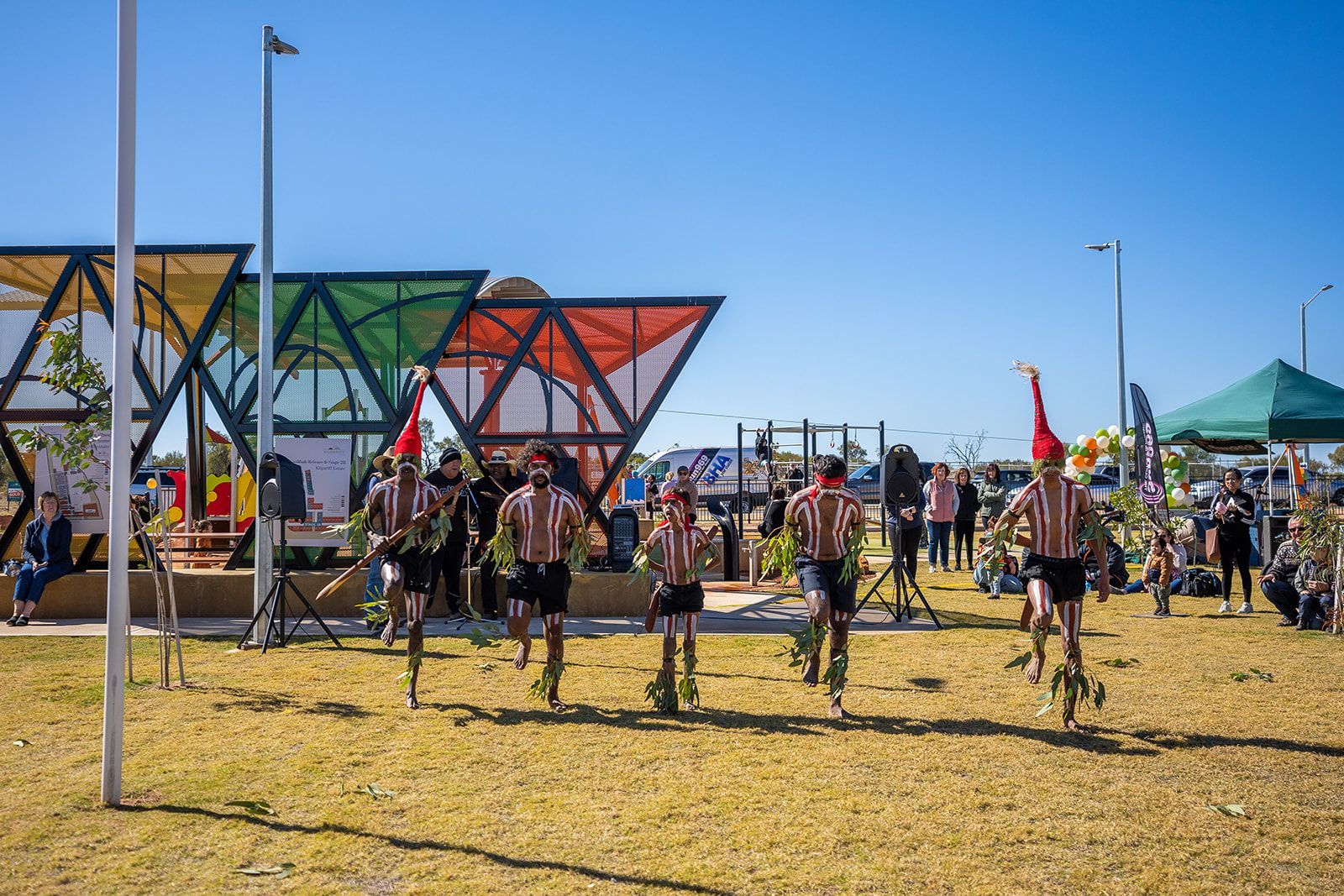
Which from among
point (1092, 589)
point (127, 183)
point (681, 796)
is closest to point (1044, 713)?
point (681, 796)

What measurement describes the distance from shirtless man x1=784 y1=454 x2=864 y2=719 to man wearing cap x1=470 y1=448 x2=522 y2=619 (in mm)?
4658

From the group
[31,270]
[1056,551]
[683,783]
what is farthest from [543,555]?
[31,270]

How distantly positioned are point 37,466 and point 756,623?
9.38 metres

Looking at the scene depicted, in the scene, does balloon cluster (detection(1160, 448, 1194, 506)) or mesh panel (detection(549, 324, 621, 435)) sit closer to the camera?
mesh panel (detection(549, 324, 621, 435))

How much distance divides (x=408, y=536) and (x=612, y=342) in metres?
6.68

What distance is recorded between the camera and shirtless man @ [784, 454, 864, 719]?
7270 mm

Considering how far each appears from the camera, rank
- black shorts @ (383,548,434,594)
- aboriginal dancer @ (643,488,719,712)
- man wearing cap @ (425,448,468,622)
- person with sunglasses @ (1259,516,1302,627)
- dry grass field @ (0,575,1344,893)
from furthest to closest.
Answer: person with sunglasses @ (1259,516,1302,627)
man wearing cap @ (425,448,468,622)
black shorts @ (383,548,434,594)
aboriginal dancer @ (643,488,719,712)
dry grass field @ (0,575,1344,893)

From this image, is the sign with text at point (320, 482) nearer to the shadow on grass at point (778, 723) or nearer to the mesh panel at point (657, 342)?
the mesh panel at point (657, 342)

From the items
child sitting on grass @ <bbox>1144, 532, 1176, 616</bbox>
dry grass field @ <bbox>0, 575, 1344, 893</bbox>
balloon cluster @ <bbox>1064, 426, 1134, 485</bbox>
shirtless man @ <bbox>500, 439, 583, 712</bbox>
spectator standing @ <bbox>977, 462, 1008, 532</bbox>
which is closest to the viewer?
dry grass field @ <bbox>0, 575, 1344, 893</bbox>

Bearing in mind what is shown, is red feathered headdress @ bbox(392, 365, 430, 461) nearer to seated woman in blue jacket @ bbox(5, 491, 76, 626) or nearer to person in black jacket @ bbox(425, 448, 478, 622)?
person in black jacket @ bbox(425, 448, 478, 622)

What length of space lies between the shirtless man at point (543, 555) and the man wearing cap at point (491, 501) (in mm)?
3717

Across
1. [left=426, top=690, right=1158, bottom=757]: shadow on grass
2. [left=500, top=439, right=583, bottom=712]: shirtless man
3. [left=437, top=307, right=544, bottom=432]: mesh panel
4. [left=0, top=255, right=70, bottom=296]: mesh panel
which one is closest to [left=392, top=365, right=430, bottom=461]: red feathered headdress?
[left=500, top=439, right=583, bottom=712]: shirtless man

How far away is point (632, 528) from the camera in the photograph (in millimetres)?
13320

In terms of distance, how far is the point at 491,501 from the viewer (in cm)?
1191
